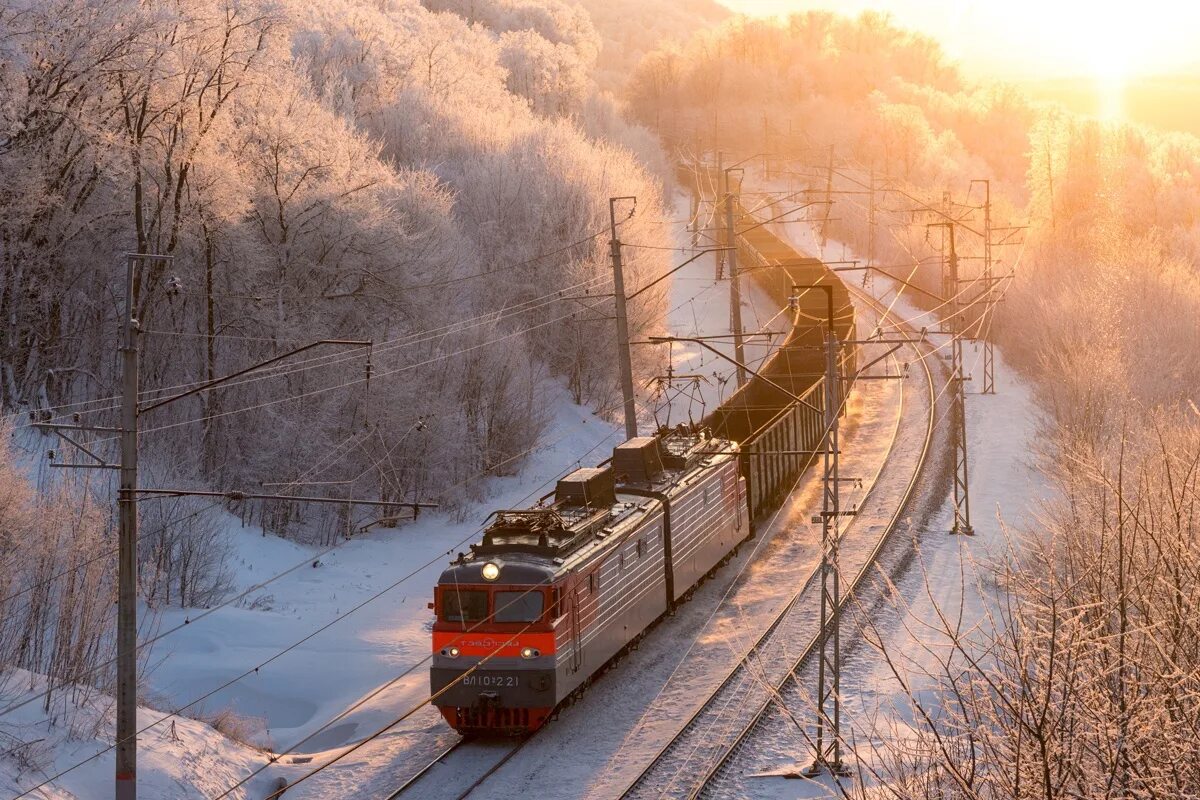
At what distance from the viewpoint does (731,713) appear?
2139 cm

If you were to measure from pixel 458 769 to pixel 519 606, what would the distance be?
268cm

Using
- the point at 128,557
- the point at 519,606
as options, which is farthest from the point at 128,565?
the point at 519,606

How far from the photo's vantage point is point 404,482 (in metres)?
39.7

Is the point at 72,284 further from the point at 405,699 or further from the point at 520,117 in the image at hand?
the point at 520,117

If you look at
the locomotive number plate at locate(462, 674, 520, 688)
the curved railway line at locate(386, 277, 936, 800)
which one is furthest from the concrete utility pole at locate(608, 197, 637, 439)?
the locomotive number plate at locate(462, 674, 520, 688)

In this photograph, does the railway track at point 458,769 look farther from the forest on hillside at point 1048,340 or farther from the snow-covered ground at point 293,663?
the forest on hillside at point 1048,340

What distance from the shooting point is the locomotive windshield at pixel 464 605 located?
1953 centimetres

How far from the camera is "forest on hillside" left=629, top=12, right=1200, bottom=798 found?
8867 mm

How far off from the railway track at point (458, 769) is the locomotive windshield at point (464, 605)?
7.14ft

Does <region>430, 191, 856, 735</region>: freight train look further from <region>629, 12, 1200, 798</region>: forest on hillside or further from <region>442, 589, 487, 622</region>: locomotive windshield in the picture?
<region>629, 12, 1200, 798</region>: forest on hillside

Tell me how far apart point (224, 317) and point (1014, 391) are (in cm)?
3155

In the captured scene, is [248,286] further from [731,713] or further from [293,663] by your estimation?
[731,713]

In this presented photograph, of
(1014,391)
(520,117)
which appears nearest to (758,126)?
(520,117)

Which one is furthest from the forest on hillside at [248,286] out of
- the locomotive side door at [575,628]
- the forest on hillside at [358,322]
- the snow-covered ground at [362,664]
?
the locomotive side door at [575,628]
